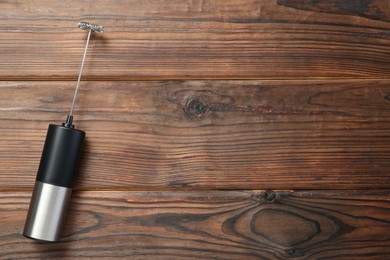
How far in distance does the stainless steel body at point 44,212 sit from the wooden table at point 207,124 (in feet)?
0.19

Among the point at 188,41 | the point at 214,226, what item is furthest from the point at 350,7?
the point at 214,226

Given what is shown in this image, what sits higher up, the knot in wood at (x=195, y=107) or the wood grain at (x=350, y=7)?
the wood grain at (x=350, y=7)

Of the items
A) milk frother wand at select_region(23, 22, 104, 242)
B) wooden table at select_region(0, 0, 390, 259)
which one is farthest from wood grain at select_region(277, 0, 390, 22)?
milk frother wand at select_region(23, 22, 104, 242)

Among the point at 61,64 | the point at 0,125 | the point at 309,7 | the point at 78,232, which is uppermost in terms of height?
the point at 309,7

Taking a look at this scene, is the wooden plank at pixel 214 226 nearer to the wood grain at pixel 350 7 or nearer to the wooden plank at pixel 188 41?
the wooden plank at pixel 188 41

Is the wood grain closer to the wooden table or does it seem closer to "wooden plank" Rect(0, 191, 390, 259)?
the wooden table

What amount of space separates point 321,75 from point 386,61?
0.12 meters

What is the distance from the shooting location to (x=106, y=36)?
3.23ft

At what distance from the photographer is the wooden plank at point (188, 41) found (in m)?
0.98

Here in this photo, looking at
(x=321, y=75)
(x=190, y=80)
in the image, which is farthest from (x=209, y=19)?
(x=321, y=75)

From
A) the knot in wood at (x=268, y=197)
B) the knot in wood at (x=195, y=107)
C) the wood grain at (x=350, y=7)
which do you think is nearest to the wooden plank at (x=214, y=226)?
the knot in wood at (x=268, y=197)

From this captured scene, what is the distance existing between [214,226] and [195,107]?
0.21 metres

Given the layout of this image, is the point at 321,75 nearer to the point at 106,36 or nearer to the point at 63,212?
the point at 106,36

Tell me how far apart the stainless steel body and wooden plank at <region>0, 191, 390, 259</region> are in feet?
0.19
